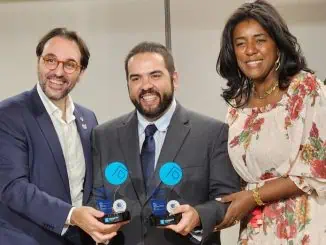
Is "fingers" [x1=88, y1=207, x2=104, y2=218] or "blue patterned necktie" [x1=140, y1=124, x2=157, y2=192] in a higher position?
"blue patterned necktie" [x1=140, y1=124, x2=157, y2=192]

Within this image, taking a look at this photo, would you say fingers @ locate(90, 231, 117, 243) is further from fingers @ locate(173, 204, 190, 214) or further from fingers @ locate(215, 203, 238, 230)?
fingers @ locate(215, 203, 238, 230)

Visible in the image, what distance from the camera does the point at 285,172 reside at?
187 centimetres

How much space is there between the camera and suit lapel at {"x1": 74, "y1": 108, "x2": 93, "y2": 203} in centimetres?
210

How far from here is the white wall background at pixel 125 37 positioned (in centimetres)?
340

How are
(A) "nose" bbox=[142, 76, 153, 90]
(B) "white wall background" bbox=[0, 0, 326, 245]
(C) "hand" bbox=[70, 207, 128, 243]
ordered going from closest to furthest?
(C) "hand" bbox=[70, 207, 128, 243] < (A) "nose" bbox=[142, 76, 153, 90] < (B) "white wall background" bbox=[0, 0, 326, 245]

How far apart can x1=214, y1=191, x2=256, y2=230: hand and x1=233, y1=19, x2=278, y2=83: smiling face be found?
44 centimetres

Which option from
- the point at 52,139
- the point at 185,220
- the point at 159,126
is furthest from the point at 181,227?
the point at 52,139

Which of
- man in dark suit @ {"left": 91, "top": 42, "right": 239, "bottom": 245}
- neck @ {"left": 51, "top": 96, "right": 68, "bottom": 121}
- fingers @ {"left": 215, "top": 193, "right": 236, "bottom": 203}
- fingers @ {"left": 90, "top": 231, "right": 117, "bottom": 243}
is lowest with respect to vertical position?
fingers @ {"left": 90, "top": 231, "right": 117, "bottom": 243}

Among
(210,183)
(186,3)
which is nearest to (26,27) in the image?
(186,3)

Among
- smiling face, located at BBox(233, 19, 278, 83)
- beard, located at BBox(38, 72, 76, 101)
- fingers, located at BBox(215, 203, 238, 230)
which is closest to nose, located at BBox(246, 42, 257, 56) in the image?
smiling face, located at BBox(233, 19, 278, 83)

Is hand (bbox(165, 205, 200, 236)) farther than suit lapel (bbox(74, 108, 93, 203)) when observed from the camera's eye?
No

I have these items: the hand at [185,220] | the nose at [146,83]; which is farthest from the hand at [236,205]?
the nose at [146,83]

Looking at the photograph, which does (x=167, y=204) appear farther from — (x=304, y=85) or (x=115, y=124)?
(x=304, y=85)

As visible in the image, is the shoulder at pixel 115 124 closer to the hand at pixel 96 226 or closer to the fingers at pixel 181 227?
the hand at pixel 96 226
